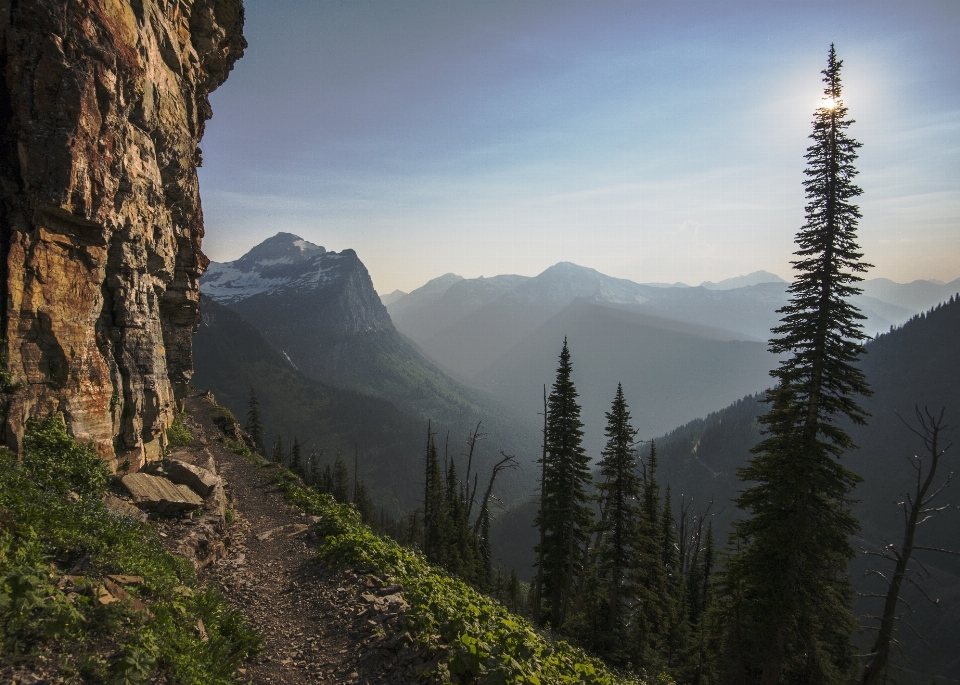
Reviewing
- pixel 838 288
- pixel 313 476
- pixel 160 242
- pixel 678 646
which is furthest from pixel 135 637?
pixel 313 476

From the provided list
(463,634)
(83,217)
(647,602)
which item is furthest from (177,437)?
(647,602)

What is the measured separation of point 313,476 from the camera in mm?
67938

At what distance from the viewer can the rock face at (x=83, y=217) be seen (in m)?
11.7

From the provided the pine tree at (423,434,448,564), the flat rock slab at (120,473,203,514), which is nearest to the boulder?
the flat rock slab at (120,473,203,514)

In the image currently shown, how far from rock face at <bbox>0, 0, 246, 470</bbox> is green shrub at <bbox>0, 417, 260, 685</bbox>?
187cm

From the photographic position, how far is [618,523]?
25188 millimetres

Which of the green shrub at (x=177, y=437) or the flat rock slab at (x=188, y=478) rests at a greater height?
the flat rock slab at (x=188, y=478)

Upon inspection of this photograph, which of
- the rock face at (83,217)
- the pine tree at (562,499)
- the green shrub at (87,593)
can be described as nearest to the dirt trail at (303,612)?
the green shrub at (87,593)

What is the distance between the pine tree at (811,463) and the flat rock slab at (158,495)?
17.7 m

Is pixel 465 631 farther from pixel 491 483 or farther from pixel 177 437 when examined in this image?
pixel 491 483

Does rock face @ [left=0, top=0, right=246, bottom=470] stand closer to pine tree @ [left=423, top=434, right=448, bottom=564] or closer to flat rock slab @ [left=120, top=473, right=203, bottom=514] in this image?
flat rock slab @ [left=120, top=473, right=203, bottom=514]

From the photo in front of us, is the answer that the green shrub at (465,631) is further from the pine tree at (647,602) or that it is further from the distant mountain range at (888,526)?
the distant mountain range at (888,526)

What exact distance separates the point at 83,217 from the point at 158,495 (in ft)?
25.5

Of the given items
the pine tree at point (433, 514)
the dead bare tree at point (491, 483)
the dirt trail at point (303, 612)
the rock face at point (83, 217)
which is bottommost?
the pine tree at point (433, 514)
